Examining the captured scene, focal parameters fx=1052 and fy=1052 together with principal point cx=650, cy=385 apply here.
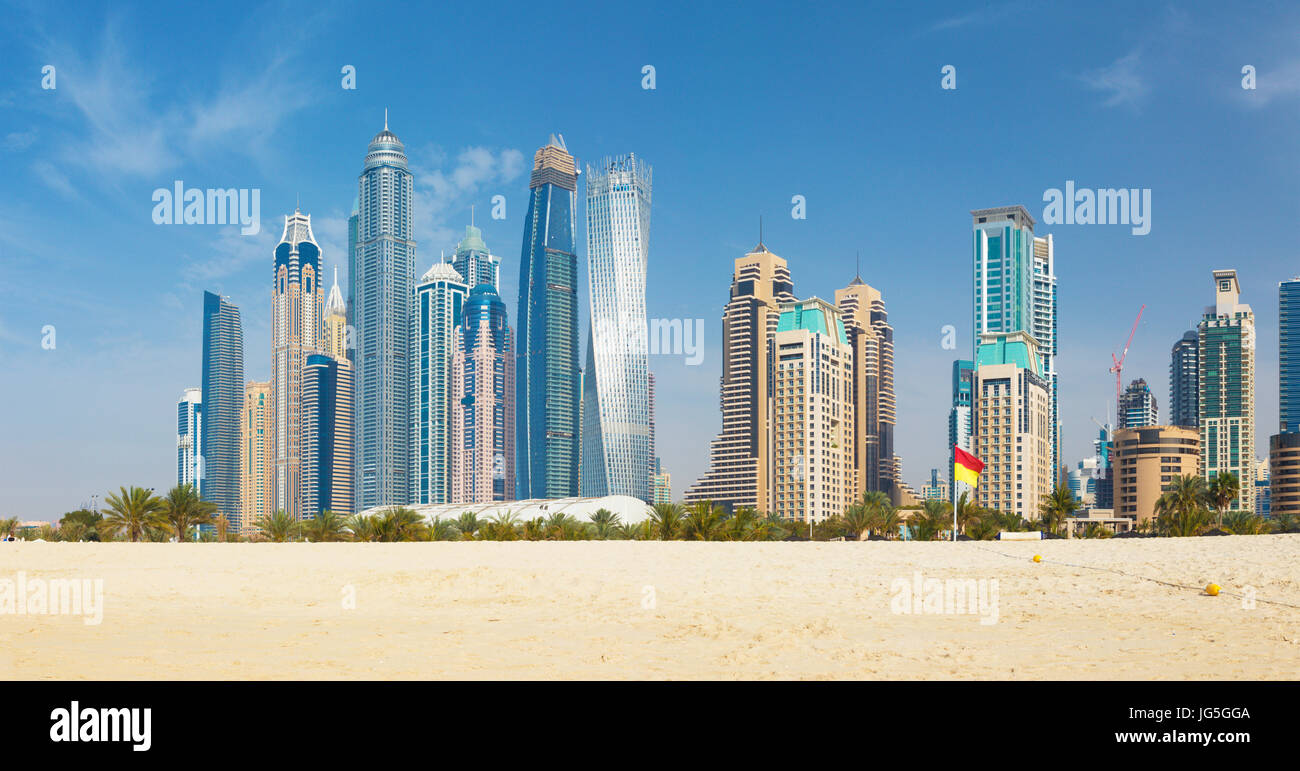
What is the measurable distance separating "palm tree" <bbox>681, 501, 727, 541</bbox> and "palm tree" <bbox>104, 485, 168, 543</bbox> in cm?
2694

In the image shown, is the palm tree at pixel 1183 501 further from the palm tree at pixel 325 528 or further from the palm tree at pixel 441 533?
the palm tree at pixel 325 528

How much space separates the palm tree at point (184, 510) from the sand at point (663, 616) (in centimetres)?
2033

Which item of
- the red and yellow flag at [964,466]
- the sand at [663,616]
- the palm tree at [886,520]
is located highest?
the red and yellow flag at [964,466]

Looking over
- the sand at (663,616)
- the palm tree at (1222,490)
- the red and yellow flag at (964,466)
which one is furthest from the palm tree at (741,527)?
the palm tree at (1222,490)

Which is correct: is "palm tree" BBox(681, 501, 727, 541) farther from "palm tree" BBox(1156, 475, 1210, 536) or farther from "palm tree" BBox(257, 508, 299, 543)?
"palm tree" BBox(1156, 475, 1210, 536)

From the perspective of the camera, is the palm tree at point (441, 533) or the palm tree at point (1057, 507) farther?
the palm tree at point (1057, 507)

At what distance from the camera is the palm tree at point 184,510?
181 feet

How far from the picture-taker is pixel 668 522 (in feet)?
167

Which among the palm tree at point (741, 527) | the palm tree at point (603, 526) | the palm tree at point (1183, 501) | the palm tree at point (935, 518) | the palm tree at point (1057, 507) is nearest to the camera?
the palm tree at point (741, 527)
